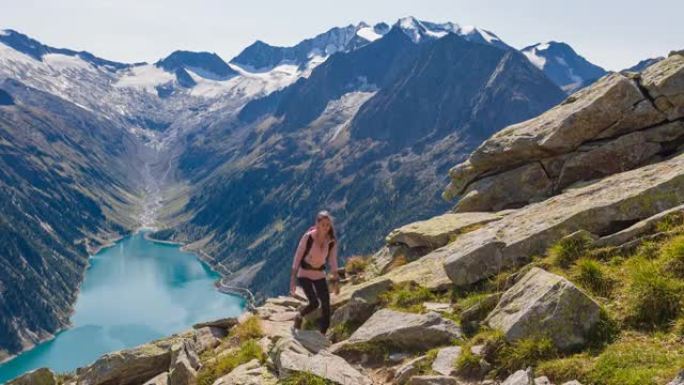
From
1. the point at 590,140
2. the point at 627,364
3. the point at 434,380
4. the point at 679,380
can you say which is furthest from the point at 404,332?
the point at 590,140

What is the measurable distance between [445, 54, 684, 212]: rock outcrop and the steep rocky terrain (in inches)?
2.9

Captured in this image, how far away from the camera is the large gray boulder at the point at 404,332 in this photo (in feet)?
52.5

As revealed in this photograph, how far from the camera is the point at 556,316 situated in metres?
13.2

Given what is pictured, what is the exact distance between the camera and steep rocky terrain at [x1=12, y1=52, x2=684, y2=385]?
12.9 meters

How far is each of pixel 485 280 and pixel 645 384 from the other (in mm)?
7864

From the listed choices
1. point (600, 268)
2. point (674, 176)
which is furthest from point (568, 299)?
point (674, 176)

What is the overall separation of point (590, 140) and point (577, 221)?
31.4 ft

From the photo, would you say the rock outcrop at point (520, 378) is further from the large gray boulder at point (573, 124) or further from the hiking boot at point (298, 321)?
the large gray boulder at point (573, 124)

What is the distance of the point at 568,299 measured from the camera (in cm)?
1332

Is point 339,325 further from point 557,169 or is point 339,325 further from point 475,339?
point 557,169

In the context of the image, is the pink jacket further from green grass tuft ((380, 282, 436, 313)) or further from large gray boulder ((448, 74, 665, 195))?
large gray boulder ((448, 74, 665, 195))

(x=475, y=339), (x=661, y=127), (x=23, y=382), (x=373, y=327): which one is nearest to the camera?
(x=475, y=339)

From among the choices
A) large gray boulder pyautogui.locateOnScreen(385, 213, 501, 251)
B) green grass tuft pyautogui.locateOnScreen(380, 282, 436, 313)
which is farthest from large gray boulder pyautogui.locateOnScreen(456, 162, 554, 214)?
green grass tuft pyautogui.locateOnScreen(380, 282, 436, 313)

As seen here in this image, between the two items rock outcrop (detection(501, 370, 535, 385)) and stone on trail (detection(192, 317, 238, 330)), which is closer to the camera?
rock outcrop (detection(501, 370, 535, 385))
